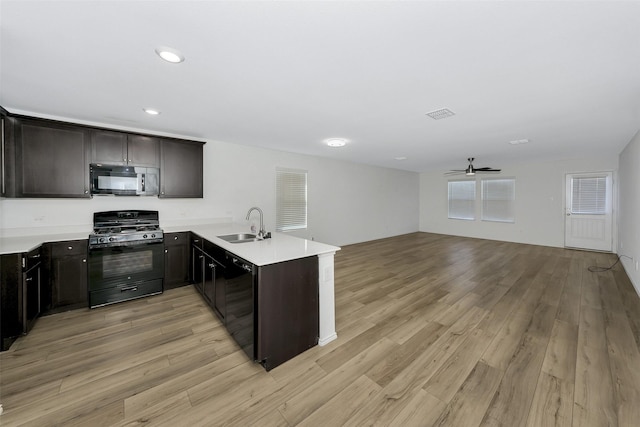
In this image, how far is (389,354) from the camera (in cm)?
221

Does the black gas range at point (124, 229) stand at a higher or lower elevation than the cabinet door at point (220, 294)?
higher

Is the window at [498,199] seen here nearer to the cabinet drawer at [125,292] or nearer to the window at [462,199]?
the window at [462,199]

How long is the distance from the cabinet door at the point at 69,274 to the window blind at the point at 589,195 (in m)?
10.4

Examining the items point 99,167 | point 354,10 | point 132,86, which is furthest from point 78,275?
point 354,10

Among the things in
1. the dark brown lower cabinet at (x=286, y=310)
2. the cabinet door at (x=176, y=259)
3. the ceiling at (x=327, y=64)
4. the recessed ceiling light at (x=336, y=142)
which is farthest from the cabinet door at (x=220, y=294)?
the recessed ceiling light at (x=336, y=142)

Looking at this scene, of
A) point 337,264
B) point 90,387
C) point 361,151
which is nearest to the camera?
point 90,387

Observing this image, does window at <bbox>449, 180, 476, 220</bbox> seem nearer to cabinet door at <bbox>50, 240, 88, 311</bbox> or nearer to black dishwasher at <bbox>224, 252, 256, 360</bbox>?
black dishwasher at <bbox>224, 252, 256, 360</bbox>

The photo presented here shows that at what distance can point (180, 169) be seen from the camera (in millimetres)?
3943

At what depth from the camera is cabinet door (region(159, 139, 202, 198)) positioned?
3793 mm

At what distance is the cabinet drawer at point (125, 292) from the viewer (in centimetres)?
308

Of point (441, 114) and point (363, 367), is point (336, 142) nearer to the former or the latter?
point (441, 114)

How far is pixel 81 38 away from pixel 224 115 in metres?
1.54

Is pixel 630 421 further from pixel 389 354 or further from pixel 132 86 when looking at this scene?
pixel 132 86

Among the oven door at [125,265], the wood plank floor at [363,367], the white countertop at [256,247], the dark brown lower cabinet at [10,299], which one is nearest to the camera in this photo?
the wood plank floor at [363,367]
